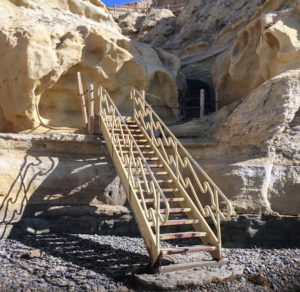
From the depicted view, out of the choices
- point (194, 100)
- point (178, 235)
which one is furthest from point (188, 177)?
point (194, 100)

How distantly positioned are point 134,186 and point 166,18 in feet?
55.7

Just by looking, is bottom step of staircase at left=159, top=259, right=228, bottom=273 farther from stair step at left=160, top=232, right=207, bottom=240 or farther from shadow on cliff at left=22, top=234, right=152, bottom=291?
stair step at left=160, top=232, right=207, bottom=240

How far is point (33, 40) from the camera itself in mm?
9016

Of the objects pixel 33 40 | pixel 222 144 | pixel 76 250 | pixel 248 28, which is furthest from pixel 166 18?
pixel 76 250

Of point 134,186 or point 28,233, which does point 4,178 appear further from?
point 134,186

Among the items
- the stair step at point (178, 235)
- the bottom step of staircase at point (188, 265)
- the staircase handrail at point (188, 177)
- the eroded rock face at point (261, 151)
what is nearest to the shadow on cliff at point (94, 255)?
the bottom step of staircase at point (188, 265)

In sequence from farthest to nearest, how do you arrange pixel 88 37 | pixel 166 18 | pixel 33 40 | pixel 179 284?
pixel 166 18, pixel 88 37, pixel 33 40, pixel 179 284

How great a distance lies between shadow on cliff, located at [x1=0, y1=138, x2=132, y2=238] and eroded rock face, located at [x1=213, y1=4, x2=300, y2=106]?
4.83 meters

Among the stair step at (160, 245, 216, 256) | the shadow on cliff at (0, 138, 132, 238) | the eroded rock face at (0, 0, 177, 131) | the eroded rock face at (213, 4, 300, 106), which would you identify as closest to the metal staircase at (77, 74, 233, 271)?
the stair step at (160, 245, 216, 256)

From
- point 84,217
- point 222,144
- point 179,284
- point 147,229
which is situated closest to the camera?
point 179,284

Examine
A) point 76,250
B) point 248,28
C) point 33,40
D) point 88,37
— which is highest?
point 248,28

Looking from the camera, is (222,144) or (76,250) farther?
(222,144)

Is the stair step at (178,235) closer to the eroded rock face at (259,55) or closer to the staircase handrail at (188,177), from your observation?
the staircase handrail at (188,177)

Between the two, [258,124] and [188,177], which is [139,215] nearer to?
[188,177]
